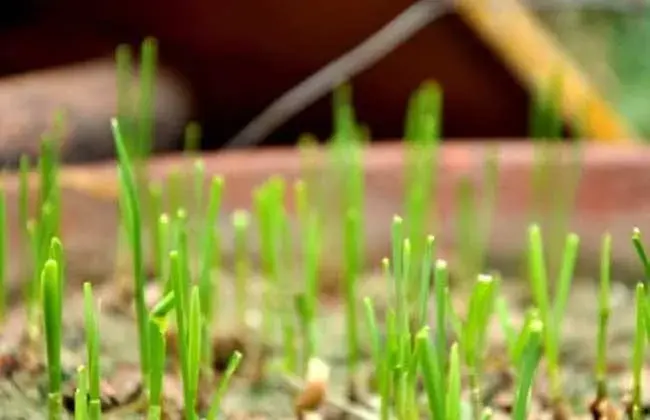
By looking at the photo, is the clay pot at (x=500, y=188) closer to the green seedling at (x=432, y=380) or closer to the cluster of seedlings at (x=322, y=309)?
the cluster of seedlings at (x=322, y=309)

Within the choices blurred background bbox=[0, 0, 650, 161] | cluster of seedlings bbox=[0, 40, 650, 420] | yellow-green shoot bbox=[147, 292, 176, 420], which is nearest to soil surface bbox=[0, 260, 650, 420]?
cluster of seedlings bbox=[0, 40, 650, 420]

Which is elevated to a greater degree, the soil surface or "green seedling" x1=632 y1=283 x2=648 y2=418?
"green seedling" x1=632 y1=283 x2=648 y2=418

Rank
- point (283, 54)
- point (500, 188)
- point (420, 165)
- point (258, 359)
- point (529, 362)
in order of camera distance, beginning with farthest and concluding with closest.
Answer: point (283, 54), point (500, 188), point (420, 165), point (258, 359), point (529, 362)

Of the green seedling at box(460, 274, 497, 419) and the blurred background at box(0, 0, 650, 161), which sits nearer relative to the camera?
the green seedling at box(460, 274, 497, 419)

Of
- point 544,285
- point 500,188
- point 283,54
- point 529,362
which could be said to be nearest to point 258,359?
point 544,285

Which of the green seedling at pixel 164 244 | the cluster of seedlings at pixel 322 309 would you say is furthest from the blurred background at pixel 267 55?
the green seedling at pixel 164 244

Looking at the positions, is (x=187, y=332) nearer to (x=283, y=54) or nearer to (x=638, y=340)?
(x=638, y=340)

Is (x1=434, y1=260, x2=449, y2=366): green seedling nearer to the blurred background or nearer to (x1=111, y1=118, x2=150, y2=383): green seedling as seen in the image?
(x1=111, y1=118, x2=150, y2=383): green seedling

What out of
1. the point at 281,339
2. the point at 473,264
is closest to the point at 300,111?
the point at 473,264
